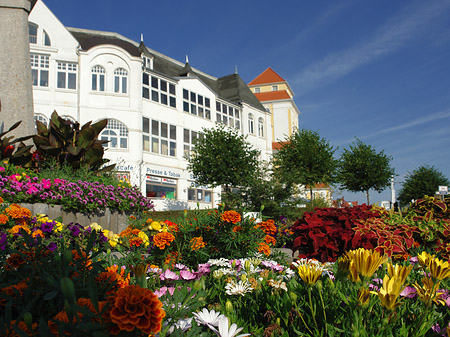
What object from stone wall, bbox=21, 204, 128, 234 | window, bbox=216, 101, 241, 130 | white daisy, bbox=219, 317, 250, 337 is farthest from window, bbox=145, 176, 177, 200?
white daisy, bbox=219, 317, 250, 337

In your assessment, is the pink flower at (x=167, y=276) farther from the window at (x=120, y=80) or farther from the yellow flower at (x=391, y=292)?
the window at (x=120, y=80)

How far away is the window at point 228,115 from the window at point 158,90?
5690 millimetres

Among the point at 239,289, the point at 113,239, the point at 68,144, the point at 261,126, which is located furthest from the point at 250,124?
the point at 239,289

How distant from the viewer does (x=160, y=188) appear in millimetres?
25266

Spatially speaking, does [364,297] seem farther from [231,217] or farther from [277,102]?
[277,102]

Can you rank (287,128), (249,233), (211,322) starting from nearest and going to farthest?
(211,322)
(249,233)
(287,128)

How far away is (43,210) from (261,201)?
707 cm

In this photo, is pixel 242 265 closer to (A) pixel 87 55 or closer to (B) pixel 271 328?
(B) pixel 271 328

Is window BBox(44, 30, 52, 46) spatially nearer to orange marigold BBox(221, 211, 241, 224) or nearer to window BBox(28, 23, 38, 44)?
window BBox(28, 23, 38, 44)

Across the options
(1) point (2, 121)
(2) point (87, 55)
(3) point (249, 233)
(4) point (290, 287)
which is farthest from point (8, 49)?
(2) point (87, 55)

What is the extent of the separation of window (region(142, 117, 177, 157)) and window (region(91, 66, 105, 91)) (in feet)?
11.7

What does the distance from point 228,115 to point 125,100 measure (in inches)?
A: 473

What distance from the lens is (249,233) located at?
10.7 ft

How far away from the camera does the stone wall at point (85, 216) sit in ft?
17.3
